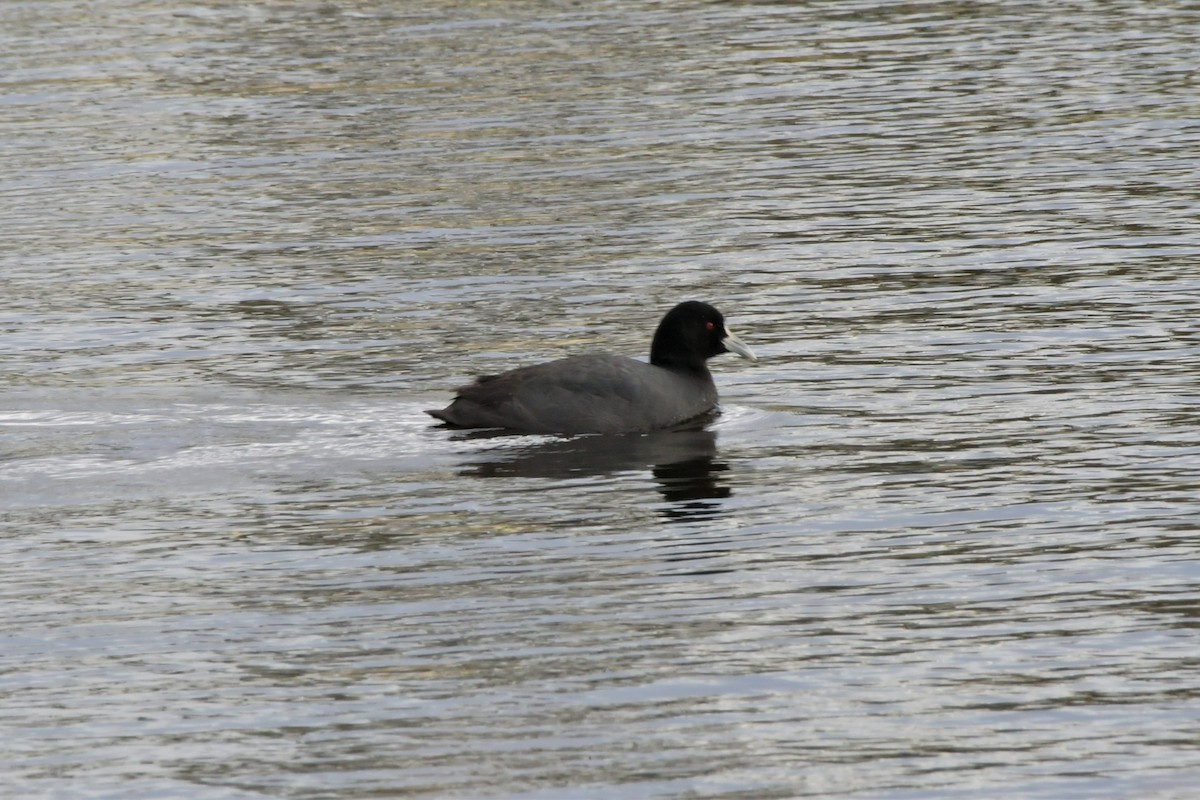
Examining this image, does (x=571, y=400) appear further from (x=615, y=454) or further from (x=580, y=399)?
(x=615, y=454)

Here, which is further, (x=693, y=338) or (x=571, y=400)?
(x=693, y=338)

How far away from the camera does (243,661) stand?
10734 millimetres

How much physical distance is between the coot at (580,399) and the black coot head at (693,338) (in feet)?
1.08

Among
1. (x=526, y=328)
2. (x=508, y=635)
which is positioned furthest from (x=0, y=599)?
(x=526, y=328)

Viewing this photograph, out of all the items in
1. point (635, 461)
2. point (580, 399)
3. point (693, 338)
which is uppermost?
point (693, 338)

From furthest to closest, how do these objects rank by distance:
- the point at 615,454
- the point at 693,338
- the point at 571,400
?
1. the point at 693,338
2. the point at 571,400
3. the point at 615,454

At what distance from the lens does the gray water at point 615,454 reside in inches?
382

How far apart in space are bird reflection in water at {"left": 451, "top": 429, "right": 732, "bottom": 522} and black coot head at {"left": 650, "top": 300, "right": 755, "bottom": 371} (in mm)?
929

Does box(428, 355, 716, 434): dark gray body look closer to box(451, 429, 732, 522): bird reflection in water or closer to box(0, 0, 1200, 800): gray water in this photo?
box(451, 429, 732, 522): bird reflection in water

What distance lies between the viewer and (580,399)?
1577cm

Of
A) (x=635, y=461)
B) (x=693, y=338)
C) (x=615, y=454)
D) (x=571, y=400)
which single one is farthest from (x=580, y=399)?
(x=693, y=338)

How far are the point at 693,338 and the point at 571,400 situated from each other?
153cm

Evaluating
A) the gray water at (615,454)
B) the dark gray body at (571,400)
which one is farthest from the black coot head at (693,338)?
the dark gray body at (571,400)

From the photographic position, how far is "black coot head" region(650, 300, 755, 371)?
16750 millimetres
